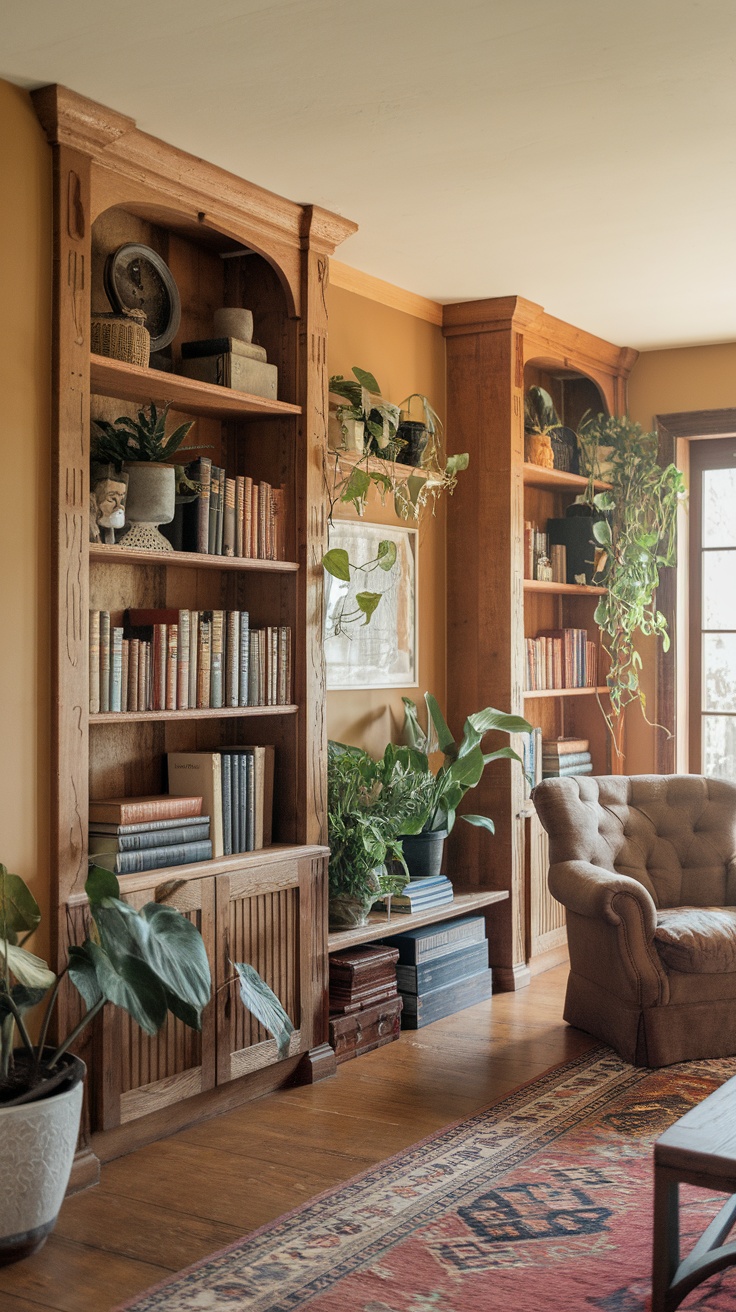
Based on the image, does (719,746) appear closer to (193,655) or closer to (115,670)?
(193,655)

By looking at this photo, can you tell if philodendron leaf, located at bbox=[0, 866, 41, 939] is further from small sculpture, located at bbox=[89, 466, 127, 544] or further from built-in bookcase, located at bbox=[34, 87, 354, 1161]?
small sculpture, located at bbox=[89, 466, 127, 544]

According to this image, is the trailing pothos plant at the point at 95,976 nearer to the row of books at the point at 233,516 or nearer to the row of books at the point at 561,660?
the row of books at the point at 233,516

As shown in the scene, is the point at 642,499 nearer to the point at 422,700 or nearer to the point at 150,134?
the point at 422,700

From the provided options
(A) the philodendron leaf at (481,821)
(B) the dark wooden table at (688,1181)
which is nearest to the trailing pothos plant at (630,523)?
(A) the philodendron leaf at (481,821)

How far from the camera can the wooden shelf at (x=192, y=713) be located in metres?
3.44

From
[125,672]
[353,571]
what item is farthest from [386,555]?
[125,672]

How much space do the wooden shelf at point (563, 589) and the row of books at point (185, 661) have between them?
1760 millimetres

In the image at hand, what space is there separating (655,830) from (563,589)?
139 centimetres

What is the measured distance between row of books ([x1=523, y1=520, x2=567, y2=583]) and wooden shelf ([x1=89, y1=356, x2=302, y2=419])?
1.80 meters

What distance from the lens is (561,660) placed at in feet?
→ 19.4

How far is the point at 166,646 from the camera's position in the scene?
3660 millimetres

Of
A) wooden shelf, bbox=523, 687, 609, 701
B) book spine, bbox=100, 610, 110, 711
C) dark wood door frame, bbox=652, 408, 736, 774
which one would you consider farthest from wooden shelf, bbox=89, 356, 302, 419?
dark wood door frame, bbox=652, 408, 736, 774

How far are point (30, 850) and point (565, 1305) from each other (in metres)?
1.63

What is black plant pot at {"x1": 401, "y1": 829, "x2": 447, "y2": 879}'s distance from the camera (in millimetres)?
4844
